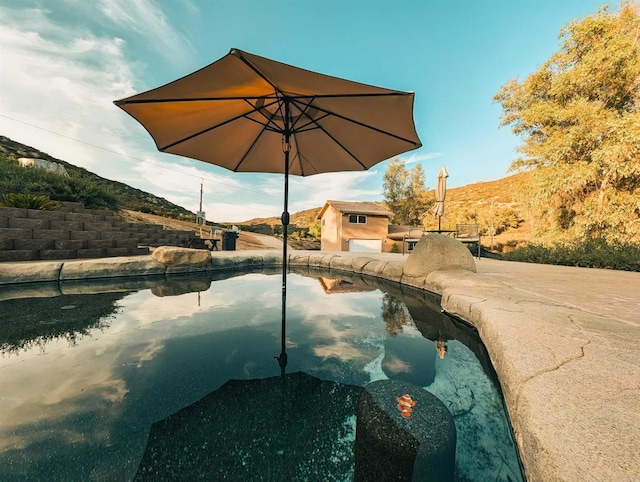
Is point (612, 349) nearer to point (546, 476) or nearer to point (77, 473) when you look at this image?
point (546, 476)

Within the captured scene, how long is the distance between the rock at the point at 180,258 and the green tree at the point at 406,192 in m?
19.5

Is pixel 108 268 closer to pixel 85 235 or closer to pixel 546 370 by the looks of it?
pixel 85 235

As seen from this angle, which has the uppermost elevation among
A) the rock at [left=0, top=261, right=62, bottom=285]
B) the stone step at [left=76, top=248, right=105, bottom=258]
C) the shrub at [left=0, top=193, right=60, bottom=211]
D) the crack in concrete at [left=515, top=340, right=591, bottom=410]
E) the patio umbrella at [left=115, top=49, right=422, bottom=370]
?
the patio umbrella at [left=115, top=49, right=422, bottom=370]

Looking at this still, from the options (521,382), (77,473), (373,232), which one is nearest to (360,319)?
(521,382)

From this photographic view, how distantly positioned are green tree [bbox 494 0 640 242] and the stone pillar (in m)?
11.5

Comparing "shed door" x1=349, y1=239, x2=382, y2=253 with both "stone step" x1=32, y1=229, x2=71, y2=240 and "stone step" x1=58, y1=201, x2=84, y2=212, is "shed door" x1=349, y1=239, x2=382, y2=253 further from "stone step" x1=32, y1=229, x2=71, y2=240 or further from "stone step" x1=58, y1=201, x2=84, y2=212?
"stone step" x1=32, y1=229, x2=71, y2=240

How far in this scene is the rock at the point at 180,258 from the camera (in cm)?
664

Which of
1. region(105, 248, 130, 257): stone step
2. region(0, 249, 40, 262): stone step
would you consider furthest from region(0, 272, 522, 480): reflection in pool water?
region(105, 248, 130, 257): stone step

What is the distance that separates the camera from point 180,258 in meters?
6.85

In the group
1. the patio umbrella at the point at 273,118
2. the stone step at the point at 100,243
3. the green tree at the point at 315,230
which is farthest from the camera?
the green tree at the point at 315,230

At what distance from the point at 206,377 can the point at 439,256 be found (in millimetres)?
5081

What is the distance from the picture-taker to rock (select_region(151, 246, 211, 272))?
664cm

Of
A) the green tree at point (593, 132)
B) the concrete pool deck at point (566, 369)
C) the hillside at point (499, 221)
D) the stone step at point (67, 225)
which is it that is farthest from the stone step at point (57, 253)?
the green tree at point (593, 132)

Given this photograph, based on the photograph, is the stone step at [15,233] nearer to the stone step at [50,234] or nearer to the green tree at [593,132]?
the stone step at [50,234]
